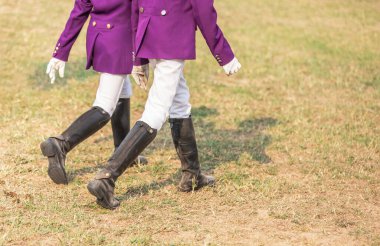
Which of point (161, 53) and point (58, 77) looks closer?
point (161, 53)

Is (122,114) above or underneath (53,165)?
above

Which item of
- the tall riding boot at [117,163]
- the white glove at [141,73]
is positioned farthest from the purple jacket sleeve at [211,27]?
the tall riding boot at [117,163]

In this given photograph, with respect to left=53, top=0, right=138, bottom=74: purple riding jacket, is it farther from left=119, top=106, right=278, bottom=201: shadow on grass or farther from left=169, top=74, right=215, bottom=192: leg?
left=119, top=106, right=278, bottom=201: shadow on grass

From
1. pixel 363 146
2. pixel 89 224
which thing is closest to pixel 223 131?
pixel 363 146

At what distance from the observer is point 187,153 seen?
5.20m

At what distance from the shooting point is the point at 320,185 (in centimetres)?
548

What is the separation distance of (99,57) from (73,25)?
0.31 metres

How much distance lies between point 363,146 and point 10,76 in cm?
448

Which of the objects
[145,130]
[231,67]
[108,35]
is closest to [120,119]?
[108,35]

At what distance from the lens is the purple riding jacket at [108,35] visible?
16.5 feet

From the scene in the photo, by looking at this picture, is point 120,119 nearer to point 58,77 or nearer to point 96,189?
point 96,189

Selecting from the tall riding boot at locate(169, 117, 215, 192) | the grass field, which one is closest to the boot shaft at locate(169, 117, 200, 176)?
the tall riding boot at locate(169, 117, 215, 192)

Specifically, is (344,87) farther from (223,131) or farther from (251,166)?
(251,166)

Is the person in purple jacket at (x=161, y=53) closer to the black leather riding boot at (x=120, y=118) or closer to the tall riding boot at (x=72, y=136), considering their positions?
the tall riding boot at (x=72, y=136)
